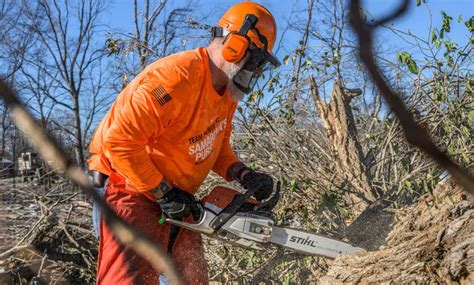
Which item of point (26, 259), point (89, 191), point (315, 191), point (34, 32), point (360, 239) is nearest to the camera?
point (89, 191)

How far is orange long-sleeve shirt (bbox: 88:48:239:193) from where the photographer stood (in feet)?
8.91

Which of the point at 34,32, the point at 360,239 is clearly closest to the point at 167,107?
the point at 360,239

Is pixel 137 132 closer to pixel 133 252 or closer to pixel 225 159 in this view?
pixel 133 252

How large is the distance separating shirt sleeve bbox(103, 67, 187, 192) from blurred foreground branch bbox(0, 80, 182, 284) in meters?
1.82

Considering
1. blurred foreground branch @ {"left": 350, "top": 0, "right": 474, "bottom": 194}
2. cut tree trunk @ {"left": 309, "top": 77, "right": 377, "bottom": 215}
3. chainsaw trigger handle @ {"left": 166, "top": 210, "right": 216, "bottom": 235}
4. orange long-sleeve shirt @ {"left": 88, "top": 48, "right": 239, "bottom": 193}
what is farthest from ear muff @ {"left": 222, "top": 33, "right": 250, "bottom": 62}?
blurred foreground branch @ {"left": 350, "top": 0, "right": 474, "bottom": 194}

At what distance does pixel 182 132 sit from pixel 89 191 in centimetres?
227

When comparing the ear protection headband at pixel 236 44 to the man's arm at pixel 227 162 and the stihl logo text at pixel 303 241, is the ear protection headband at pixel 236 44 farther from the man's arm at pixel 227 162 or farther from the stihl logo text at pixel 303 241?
the stihl logo text at pixel 303 241

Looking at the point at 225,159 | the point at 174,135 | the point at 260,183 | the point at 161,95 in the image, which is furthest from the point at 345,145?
the point at 161,95

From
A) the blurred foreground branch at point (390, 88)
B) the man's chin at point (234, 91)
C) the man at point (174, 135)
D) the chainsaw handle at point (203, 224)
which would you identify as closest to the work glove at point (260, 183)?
the man at point (174, 135)

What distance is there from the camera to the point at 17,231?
20.7 ft

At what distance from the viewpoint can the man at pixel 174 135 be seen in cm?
274

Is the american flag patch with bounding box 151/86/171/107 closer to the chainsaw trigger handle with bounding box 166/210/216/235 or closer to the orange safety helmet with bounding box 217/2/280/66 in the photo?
the orange safety helmet with bounding box 217/2/280/66

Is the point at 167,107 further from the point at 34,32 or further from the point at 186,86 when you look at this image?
the point at 34,32

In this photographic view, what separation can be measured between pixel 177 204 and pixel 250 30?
0.97 meters
